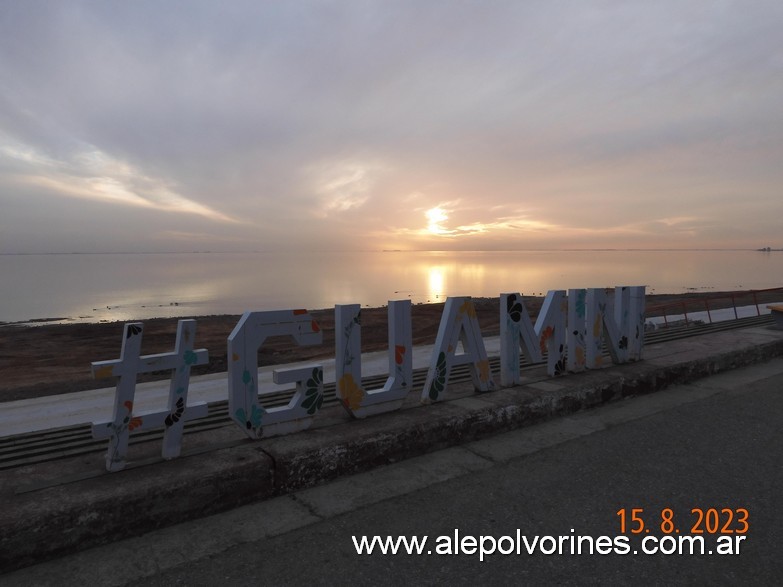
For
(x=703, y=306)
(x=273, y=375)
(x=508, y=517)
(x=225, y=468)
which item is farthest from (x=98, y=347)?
(x=703, y=306)

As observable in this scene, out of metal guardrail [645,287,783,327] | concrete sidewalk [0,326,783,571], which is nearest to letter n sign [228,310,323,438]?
concrete sidewalk [0,326,783,571]

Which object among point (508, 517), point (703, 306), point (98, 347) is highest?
point (703, 306)

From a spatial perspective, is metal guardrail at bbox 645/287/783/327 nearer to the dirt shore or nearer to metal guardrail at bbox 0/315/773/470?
the dirt shore

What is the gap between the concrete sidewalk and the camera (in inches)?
111

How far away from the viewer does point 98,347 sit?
57.0 feet

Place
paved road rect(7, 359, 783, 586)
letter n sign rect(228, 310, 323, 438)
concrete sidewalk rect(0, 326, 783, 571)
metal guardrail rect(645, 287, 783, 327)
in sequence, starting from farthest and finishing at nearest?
metal guardrail rect(645, 287, 783, 327), letter n sign rect(228, 310, 323, 438), concrete sidewalk rect(0, 326, 783, 571), paved road rect(7, 359, 783, 586)

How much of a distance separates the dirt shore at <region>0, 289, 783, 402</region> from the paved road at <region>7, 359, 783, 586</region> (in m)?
8.36

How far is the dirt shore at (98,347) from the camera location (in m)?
11.7

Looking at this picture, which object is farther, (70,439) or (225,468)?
(70,439)

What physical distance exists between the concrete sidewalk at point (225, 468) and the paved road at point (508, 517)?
103mm

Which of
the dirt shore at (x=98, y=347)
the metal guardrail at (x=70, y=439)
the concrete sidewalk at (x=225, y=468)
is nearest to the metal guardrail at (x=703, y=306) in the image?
the dirt shore at (x=98, y=347)

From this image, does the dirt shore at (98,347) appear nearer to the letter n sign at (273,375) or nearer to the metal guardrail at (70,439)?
the metal guardrail at (70,439)

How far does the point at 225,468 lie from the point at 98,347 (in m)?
16.7

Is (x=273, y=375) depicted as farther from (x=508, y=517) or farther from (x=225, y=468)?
(x=508, y=517)
